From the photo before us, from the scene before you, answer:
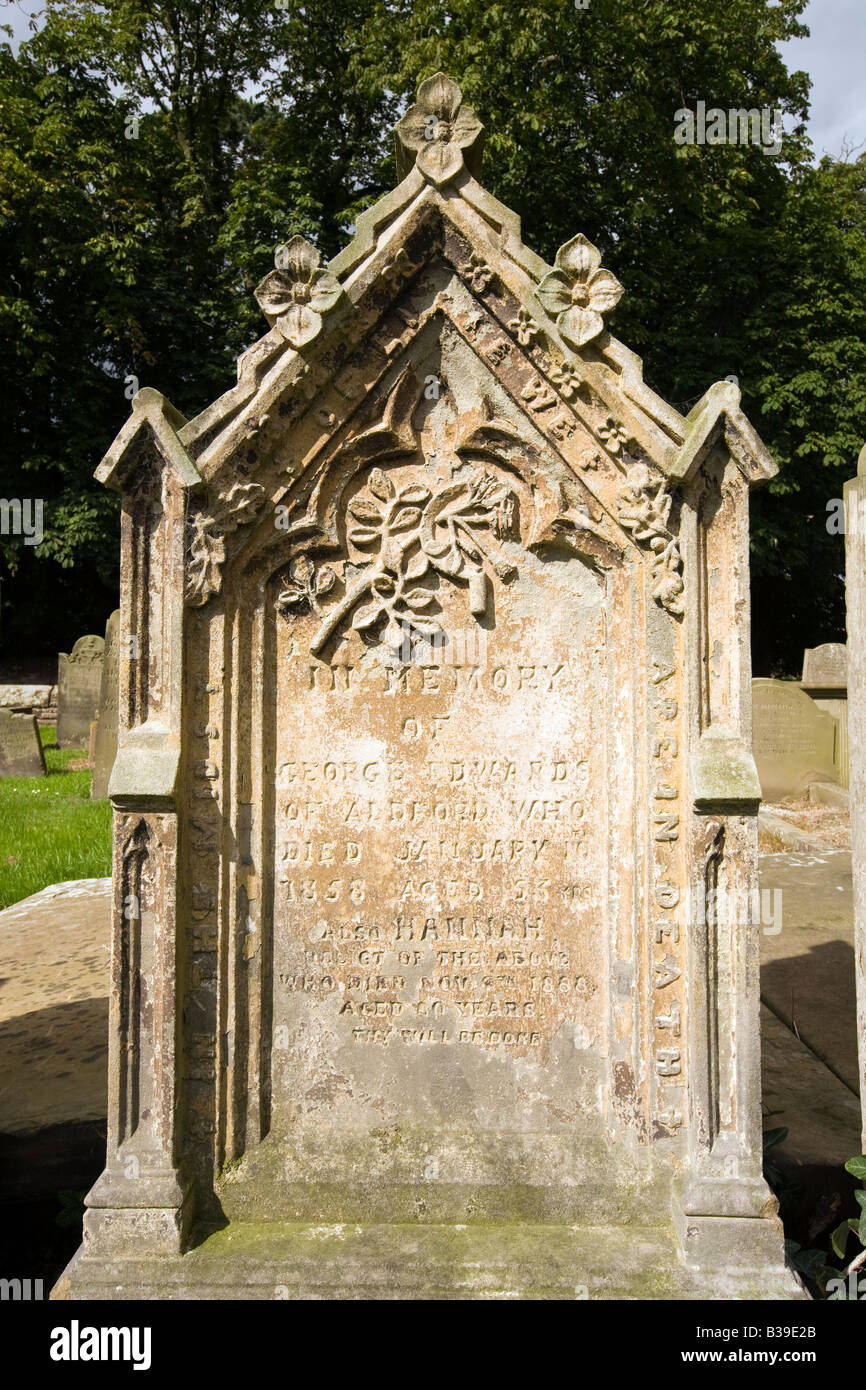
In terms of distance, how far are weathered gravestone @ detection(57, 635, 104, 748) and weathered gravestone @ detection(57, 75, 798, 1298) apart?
540 inches

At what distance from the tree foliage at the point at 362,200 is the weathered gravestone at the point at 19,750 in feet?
24.6

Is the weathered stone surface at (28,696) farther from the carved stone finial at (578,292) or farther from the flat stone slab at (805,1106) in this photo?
the carved stone finial at (578,292)

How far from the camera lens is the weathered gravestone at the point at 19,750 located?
1338 centimetres

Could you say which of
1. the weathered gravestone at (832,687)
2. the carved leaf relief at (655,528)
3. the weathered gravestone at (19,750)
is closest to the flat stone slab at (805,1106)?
the carved leaf relief at (655,528)

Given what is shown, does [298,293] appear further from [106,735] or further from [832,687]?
[832,687]

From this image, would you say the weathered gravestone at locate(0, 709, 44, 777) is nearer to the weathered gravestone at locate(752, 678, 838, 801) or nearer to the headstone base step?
the weathered gravestone at locate(752, 678, 838, 801)

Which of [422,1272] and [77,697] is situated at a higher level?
[77,697]

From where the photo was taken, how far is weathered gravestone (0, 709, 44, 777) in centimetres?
1338

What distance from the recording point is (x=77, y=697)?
1623 cm

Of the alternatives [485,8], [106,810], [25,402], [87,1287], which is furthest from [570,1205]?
[25,402]

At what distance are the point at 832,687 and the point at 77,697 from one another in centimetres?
1290

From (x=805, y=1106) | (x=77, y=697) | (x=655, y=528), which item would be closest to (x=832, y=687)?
(x=805, y=1106)

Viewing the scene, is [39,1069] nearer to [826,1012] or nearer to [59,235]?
[826,1012]

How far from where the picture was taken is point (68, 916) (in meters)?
7.14
